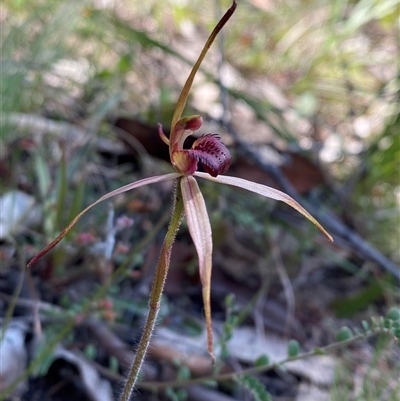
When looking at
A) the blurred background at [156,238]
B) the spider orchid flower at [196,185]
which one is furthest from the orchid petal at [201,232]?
the blurred background at [156,238]

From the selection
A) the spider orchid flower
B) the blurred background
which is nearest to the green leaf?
the blurred background

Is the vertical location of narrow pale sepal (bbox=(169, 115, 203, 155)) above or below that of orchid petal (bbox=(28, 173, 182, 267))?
above

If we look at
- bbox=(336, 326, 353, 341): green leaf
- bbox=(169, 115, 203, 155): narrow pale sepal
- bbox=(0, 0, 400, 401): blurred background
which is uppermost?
bbox=(0, 0, 400, 401): blurred background

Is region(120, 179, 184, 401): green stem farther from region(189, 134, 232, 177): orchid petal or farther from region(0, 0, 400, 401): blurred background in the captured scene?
region(0, 0, 400, 401): blurred background

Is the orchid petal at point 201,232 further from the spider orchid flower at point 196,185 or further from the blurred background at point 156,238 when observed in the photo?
the blurred background at point 156,238

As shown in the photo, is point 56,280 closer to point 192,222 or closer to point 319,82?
point 192,222

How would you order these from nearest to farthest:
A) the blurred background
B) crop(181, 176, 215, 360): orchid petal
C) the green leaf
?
crop(181, 176, 215, 360): orchid petal → the green leaf → the blurred background

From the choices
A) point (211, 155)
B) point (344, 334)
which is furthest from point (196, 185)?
point (344, 334)

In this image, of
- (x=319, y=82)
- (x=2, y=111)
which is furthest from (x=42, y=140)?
(x=319, y=82)
